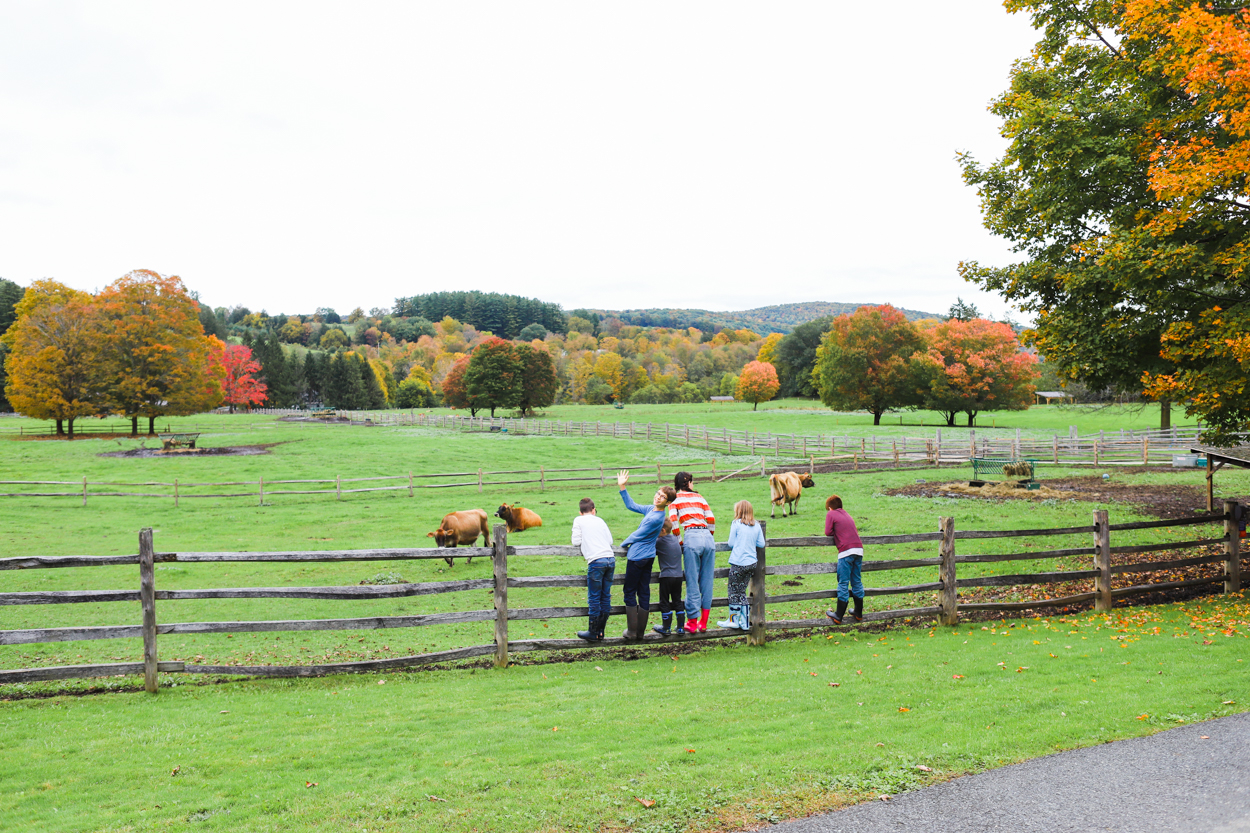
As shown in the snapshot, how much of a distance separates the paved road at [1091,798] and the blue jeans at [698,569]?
399 cm

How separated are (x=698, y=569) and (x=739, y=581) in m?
0.55

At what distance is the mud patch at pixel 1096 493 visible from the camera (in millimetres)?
19500

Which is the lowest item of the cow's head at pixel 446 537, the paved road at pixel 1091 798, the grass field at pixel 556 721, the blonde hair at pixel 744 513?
the cow's head at pixel 446 537

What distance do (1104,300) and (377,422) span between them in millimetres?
65678

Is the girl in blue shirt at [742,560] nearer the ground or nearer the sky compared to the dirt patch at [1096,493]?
nearer the sky

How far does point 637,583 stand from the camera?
8.65 meters

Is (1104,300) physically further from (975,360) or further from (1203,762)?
(975,360)

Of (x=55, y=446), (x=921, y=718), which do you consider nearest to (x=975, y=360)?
(x=921, y=718)

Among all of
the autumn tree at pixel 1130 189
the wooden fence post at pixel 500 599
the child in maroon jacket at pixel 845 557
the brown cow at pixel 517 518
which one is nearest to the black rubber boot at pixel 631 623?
the wooden fence post at pixel 500 599

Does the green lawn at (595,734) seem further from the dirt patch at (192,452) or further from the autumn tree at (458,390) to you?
the autumn tree at (458,390)

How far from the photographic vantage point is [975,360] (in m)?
58.5

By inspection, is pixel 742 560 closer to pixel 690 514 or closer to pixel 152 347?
pixel 690 514

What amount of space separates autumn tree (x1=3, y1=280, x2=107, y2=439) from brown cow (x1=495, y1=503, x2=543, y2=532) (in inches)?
1509

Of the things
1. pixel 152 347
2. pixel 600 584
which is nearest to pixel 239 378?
pixel 152 347
